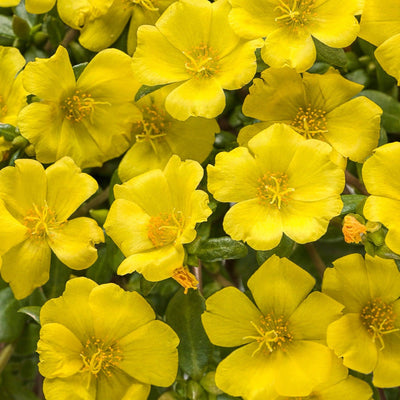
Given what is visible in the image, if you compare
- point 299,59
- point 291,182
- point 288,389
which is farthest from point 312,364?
point 299,59

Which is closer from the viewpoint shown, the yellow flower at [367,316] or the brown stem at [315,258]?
the yellow flower at [367,316]

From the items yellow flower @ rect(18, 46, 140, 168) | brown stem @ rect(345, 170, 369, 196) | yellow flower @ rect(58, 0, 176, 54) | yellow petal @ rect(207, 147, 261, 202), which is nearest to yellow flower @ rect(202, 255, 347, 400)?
yellow petal @ rect(207, 147, 261, 202)

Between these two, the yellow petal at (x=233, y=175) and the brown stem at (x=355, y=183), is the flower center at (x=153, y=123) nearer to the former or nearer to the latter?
the yellow petal at (x=233, y=175)

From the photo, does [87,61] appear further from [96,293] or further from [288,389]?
[288,389]

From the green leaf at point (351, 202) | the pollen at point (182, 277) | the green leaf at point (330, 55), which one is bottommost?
the green leaf at point (351, 202)

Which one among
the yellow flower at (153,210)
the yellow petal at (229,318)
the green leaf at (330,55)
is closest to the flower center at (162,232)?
the yellow flower at (153,210)
